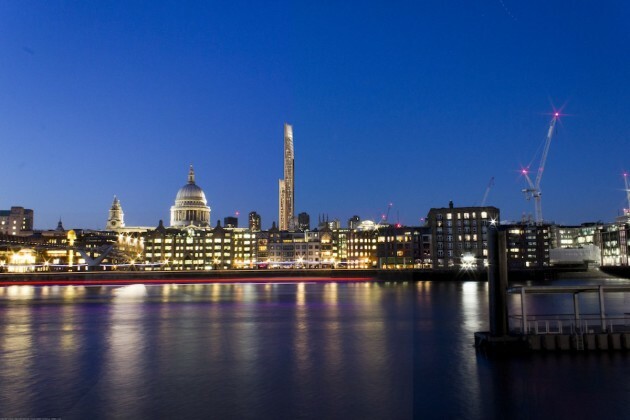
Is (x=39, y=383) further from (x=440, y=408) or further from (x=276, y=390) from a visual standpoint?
(x=440, y=408)

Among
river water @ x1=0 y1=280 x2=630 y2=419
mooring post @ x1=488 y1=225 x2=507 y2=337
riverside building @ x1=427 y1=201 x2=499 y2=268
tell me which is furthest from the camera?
riverside building @ x1=427 y1=201 x2=499 y2=268

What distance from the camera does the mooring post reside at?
1232 inches

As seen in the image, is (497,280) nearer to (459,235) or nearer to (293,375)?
(293,375)

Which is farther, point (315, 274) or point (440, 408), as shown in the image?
point (315, 274)

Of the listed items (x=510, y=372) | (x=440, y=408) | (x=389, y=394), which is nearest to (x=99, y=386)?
(x=389, y=394)

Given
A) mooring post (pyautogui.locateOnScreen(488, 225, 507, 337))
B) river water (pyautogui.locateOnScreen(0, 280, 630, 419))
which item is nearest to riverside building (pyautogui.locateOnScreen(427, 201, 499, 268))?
river water (pyautogui.locateOnScreen(0, 280, 630, 419))

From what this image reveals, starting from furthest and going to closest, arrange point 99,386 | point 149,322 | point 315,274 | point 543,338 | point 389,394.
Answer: point 315,274 → point 149,322 → point 543,338 → point 99,386 → point 389,394

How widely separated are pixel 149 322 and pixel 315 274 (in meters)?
136

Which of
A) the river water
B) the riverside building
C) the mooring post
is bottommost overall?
the river water

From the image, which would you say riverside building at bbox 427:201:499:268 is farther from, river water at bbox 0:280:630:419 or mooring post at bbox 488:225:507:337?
mooring post at bbox 488:225:507:337

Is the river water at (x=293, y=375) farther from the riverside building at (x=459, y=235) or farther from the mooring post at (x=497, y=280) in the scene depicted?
the riverside building at (x=459, y=235)

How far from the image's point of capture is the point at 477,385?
88.2ft

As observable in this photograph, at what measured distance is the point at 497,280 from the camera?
31.5m

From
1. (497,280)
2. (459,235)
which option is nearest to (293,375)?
(497,280)
